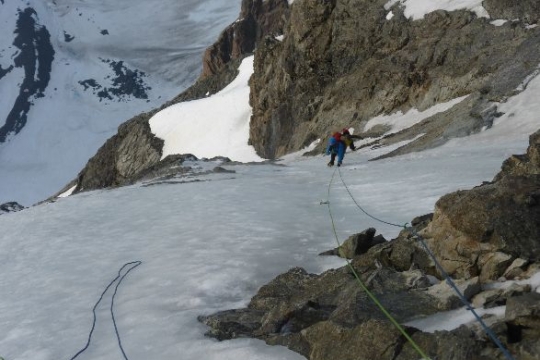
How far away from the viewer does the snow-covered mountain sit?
4592 inches

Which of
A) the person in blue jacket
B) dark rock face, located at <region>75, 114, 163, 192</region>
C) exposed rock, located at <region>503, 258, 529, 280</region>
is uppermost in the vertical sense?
dark rock face, located at <region>75, 114, 163, 192</region>

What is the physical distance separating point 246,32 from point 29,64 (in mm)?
81221

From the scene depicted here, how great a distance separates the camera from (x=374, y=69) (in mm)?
29969

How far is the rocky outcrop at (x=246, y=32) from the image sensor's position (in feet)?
260

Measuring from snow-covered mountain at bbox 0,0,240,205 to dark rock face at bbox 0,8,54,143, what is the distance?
23cm

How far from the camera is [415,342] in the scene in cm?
407

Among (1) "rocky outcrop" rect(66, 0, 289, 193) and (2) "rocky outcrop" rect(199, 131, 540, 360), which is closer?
(2) "rocky outcrop" rect(199, 131, 540, 360)

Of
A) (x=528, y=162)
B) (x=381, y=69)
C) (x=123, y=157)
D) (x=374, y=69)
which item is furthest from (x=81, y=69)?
(x=528, y=162)

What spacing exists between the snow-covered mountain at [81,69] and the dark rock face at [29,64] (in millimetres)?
230

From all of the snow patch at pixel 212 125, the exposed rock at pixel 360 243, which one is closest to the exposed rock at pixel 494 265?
the exposed rock at pixel 360 243

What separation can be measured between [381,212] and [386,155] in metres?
8.90

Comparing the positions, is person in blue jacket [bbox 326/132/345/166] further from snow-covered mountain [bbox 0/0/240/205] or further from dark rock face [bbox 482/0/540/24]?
snow-covered mountain [bbox 0/0/240/205]

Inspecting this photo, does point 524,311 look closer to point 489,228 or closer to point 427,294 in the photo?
point 427,294

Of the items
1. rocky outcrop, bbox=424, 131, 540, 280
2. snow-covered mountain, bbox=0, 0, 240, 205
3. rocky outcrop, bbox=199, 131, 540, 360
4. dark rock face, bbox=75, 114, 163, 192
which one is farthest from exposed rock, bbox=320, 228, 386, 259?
snow-covered mountain, bbox=0, 0, 240, 205
